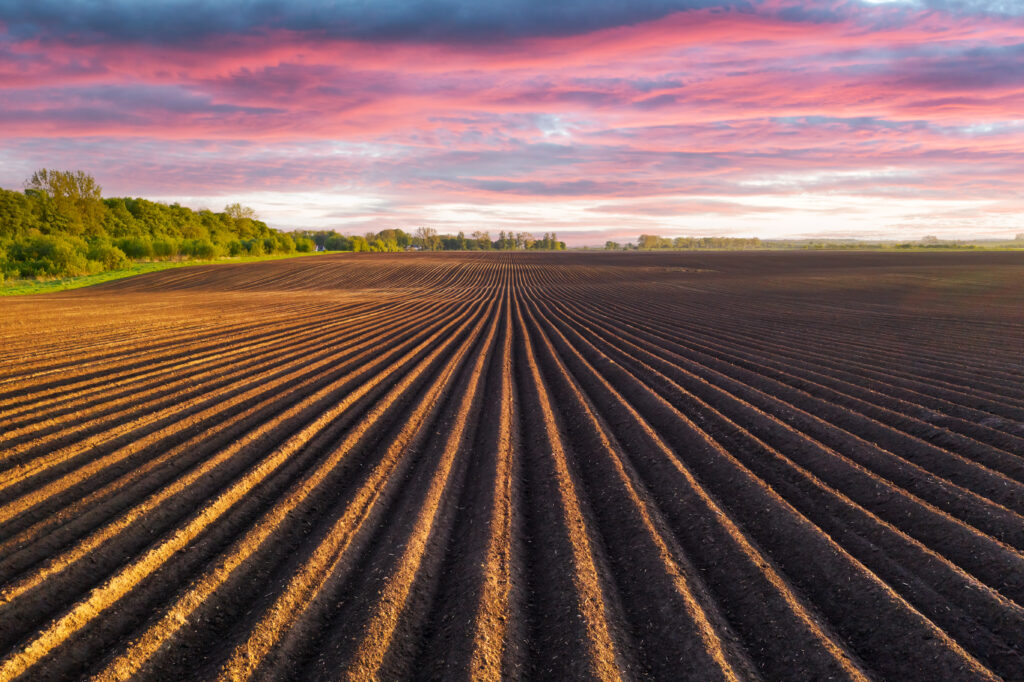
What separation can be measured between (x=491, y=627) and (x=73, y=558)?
319cm

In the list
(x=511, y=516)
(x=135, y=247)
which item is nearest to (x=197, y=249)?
Result: (x=135, y=247)

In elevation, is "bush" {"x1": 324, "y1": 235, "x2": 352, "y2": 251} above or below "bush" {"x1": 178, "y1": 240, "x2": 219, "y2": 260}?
above

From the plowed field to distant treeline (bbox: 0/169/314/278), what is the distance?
110 ft

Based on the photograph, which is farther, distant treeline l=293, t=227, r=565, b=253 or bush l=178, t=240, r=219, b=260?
distant treeline l=293, t=227, r=565, b=253

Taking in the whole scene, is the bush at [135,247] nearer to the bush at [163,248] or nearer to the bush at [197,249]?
the bush at [163,248]

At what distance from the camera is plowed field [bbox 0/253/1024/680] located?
312 centimetres

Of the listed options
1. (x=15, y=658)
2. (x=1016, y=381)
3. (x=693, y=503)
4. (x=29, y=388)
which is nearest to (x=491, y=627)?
(x=693, y=503)

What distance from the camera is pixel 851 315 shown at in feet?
58.1

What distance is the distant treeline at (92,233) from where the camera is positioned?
35.8 m

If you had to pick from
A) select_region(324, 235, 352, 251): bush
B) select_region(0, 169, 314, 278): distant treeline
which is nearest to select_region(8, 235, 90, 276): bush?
select_region(0, 169, 314, 278): distant treeline

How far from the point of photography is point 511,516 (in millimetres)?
4660

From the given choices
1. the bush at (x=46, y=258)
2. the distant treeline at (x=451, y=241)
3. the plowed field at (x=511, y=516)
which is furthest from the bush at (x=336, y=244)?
the plowed field at (x=511, y=516)

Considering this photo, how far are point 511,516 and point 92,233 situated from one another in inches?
3184

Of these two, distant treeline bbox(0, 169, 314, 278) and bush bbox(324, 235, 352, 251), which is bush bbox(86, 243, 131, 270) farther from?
bush bbox(324, 235, 352, 251)
